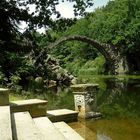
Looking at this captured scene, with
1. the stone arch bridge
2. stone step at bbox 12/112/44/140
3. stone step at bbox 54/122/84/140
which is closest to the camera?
stone step at bbox 12/112/44/140

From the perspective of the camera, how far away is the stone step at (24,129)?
17.4 ft

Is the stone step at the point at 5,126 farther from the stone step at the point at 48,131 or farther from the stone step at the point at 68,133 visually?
the stone step at the point at 68,133

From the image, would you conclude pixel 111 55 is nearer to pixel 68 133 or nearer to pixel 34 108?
pixel 34 108

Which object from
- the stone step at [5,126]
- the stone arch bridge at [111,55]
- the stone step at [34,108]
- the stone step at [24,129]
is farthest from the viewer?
the stone arch bridge at [111,55]

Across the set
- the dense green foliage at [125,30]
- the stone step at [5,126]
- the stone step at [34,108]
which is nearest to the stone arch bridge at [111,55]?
the dense green foliage at [125,30]

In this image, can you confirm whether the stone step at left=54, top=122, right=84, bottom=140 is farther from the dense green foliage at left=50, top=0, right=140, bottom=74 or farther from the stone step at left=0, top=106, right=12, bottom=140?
the dense green foliage at left=50, top=0, right=140, bottom=74

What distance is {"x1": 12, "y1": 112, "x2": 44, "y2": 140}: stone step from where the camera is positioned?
5305mm

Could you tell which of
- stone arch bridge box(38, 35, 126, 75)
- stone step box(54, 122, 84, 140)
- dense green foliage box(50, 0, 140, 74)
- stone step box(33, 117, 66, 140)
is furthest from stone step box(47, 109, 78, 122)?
stone arch bridge box(38, 35, 126, 75)

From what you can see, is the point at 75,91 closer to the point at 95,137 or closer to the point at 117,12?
the point at 95,137

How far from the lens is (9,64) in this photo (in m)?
20.6

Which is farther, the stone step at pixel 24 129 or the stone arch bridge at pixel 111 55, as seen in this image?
the stone arch bridge at pixel 111 55

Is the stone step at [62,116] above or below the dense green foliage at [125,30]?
below

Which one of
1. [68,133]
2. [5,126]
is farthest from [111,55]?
[5,126]

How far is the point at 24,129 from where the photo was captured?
586 cm
